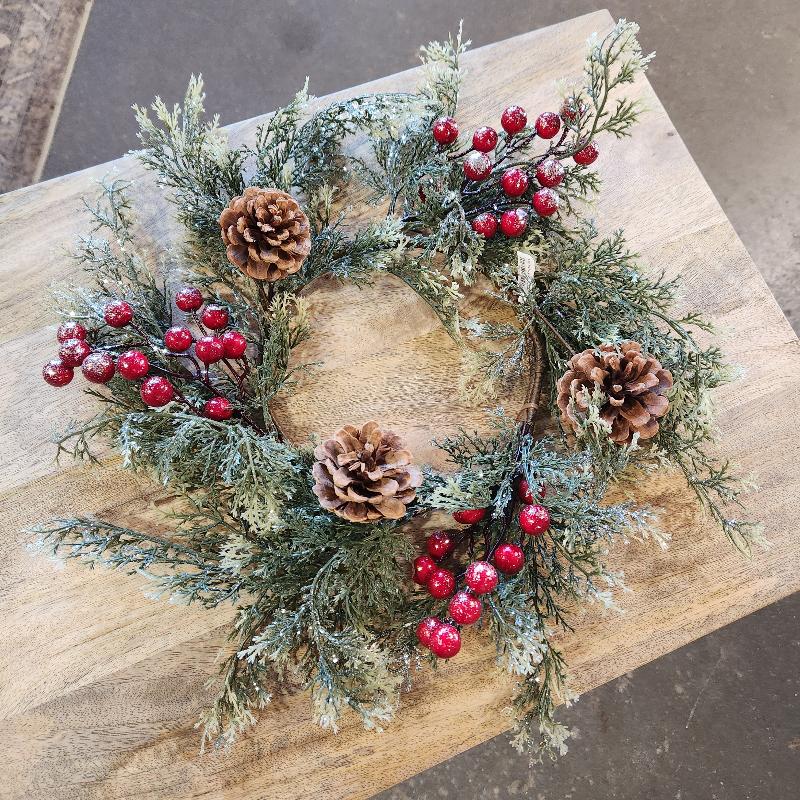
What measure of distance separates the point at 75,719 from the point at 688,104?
240 centimetres

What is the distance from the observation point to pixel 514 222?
1.29m

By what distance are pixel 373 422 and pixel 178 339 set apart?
0.37 meters

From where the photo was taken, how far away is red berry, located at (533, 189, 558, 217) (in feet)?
4.20

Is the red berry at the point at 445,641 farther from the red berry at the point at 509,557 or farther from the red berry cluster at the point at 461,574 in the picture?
the red berry at the point at 509,557

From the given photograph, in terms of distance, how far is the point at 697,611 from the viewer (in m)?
1.35

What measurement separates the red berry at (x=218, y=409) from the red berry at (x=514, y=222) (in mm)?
579

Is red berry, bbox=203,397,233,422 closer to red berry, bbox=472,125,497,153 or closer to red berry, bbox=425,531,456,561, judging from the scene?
red berry, bbox=425,531,456,561

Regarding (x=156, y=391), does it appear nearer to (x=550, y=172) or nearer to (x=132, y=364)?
(x=132, y=364)

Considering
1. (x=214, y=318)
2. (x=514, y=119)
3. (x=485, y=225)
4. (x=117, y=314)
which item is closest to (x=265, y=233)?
(x=214, y=318)

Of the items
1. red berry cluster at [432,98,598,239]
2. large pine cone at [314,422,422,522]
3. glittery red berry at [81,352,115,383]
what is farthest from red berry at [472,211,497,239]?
glittery red berry at [81,352,115,383]

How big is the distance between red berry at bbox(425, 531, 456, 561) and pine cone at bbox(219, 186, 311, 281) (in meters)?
0.52

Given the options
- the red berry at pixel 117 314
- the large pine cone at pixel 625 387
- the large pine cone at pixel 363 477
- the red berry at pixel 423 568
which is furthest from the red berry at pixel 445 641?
the red berry at pixel 117 314

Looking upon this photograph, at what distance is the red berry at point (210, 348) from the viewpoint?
119 centimetres

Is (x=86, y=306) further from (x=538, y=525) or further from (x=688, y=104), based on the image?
(x=688, y=104)
